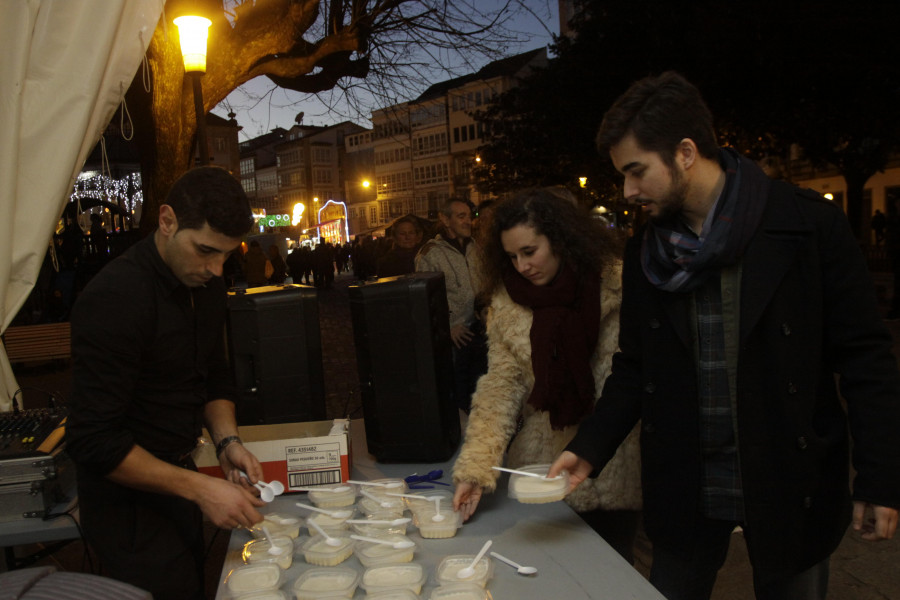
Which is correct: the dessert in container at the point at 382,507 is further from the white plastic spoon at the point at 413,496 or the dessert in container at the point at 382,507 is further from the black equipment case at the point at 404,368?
the black equipment case at the point at 404,368

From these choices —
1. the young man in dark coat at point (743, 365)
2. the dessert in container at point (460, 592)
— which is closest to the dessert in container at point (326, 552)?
the dessert in container at point (460, 592)

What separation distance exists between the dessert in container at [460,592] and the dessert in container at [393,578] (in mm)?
71

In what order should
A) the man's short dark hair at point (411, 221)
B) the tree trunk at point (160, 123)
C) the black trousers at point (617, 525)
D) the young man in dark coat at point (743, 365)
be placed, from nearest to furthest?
the young man in dark coat at point (743, 365) → the black trousers at point (617, 525) → the tree trunk at point (160, 123) → the man's short dark hair at point (411, 221)

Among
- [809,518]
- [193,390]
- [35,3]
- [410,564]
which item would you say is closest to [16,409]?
[193,390]

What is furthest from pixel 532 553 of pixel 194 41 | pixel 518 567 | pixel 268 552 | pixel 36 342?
pixel 36 342

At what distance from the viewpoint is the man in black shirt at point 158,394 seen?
1722mm

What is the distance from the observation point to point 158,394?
1936mm

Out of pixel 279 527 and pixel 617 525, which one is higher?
pixel 279 527

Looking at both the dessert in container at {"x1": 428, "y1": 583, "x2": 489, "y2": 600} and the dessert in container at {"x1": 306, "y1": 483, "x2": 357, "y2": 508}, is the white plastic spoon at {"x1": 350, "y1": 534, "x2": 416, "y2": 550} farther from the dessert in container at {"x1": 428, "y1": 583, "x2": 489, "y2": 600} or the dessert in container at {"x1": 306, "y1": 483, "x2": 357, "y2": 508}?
the dessert in container at {"x1": 306, "y1": 483, "x2": 357, "y2": 508}

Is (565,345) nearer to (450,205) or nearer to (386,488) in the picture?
(386,488)

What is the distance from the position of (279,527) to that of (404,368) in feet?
2.68

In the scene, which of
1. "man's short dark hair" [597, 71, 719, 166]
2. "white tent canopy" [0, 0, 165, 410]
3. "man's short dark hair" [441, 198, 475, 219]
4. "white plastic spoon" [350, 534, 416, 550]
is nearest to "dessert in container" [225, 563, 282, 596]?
"white plastic spoon" [350, 534, 416, 550]

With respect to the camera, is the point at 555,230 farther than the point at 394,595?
Yes

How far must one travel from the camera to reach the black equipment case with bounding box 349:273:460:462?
8.41 ft
